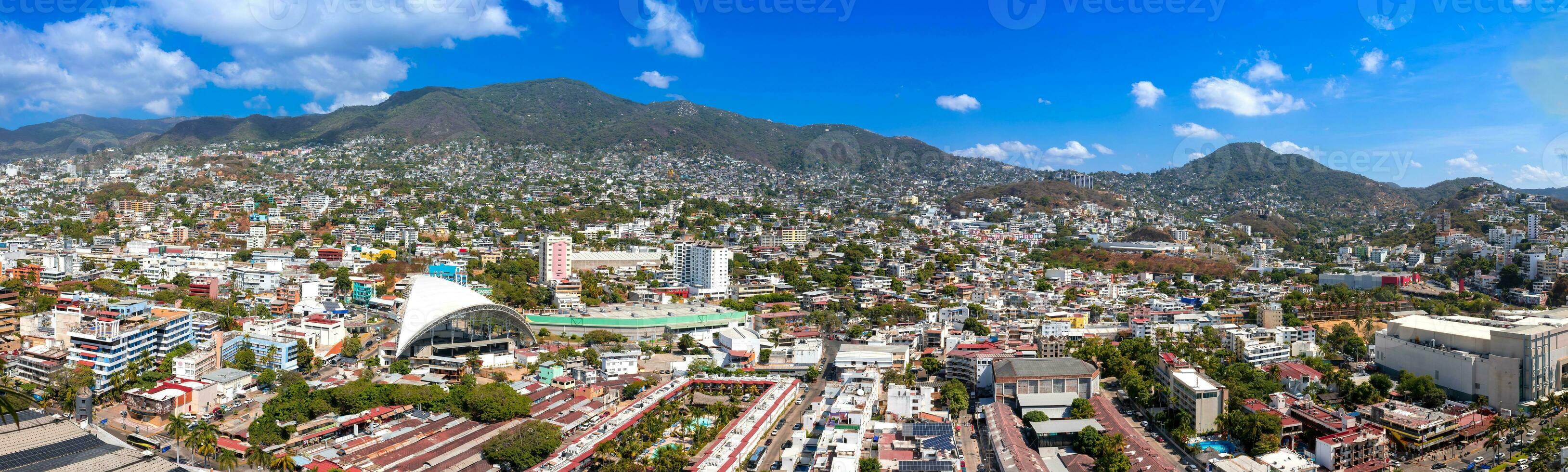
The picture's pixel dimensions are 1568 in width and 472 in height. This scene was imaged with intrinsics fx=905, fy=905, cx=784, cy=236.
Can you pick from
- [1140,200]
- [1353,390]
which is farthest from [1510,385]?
[1140,200]

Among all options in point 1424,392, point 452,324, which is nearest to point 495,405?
point 452,324

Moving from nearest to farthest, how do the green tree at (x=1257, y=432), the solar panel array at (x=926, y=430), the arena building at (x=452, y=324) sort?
the green tree at (x=1257, y=432) < the solar panel array at (x=926, y=430) < the arena building at (x=452, y=324)

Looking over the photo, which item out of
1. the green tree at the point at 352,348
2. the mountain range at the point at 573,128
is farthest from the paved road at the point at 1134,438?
the mountain range at the point at 573,128

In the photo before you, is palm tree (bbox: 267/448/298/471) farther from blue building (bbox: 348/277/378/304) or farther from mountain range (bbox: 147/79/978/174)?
mountain range (bbox: 147/79/978/174)

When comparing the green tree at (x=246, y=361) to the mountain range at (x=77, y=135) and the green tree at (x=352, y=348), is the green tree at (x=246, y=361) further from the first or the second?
the mountain range at (x=77, y=135)

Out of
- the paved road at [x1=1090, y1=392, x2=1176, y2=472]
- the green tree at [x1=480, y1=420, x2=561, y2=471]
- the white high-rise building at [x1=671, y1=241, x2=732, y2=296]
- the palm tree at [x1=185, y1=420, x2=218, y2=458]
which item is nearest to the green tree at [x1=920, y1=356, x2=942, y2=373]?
the paved road at [x1=1090, y1=392, x2=1176, y2=472]

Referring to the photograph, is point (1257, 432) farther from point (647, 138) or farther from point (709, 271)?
point (647, 138)

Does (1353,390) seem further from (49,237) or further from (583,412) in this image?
(49,237)
